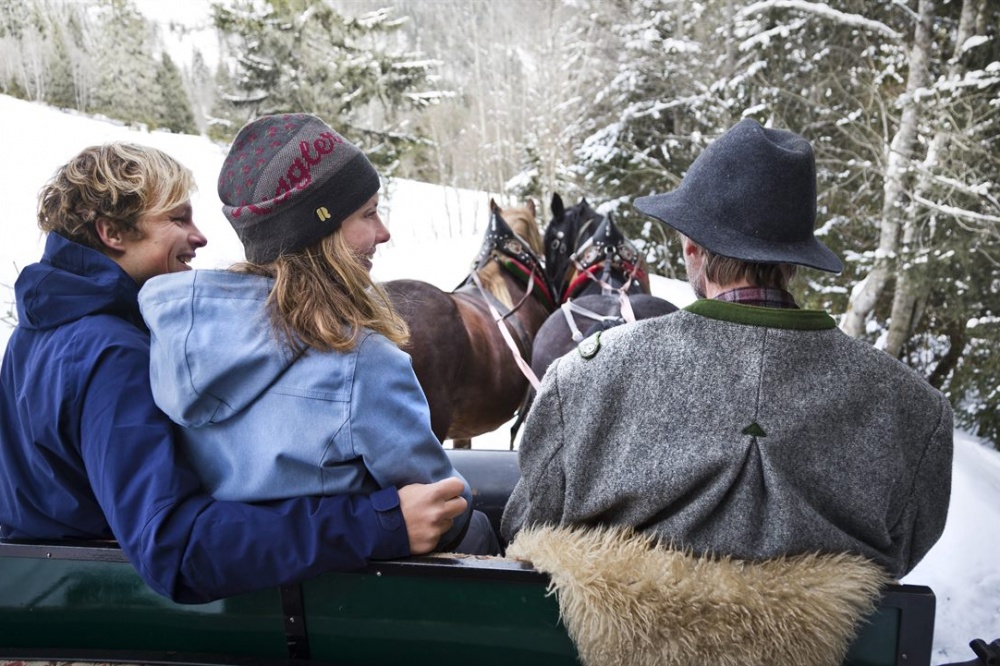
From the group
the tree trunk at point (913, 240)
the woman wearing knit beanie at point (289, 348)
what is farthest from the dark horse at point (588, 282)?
the tree trunk at point (913, 240)

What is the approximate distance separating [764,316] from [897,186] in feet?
20.3

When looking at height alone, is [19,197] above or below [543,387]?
below

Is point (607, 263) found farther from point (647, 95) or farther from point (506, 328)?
point (647, 95)

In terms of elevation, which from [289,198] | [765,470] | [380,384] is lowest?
[765,470]

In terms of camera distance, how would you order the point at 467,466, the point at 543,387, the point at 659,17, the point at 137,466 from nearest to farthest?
the point at 137,466, the point at 543,387, the point at 467,466, the point at 659,17

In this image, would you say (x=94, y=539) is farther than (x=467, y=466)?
No

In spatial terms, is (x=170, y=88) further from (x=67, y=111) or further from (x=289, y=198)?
(x=289, y=198)

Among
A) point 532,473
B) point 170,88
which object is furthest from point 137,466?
point 170,88

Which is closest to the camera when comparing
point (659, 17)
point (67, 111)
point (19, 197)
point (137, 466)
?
point (137, 466)

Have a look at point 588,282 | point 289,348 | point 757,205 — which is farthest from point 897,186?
point 289,348

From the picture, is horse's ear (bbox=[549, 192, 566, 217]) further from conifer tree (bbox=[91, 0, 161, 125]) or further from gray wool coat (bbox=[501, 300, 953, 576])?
conifer tree (bbox=[91, 0, 161, 125])

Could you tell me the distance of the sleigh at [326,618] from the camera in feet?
3.85

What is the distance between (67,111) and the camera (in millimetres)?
6160

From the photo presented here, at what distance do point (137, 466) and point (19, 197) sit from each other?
19.0 feet
